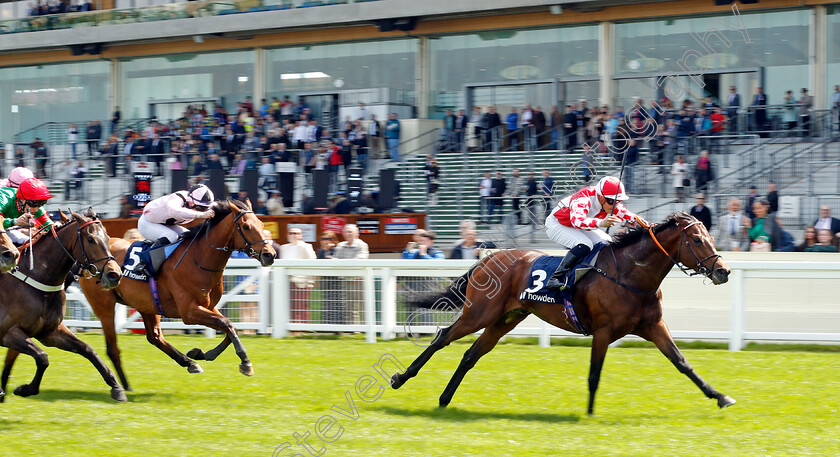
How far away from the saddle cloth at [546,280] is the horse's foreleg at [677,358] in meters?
0.56

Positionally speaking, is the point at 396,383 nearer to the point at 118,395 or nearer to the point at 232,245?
the point at 232,245

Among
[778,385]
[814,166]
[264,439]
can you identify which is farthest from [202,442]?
[814,166]

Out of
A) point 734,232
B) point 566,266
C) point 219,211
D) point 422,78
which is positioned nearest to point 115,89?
point 422,78

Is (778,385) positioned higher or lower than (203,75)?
lower

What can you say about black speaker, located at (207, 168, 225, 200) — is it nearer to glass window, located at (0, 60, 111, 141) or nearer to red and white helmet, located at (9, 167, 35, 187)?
red and white helmet, located at (9, 167, 35, 187)

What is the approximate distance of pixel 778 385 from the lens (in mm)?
7199

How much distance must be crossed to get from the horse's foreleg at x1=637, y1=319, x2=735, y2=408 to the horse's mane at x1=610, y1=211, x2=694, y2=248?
0.58 metres

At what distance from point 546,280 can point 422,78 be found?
Answer: 15.3 m

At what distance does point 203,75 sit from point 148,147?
468 centimetres

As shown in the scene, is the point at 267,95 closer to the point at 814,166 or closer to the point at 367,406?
the point at 814,166

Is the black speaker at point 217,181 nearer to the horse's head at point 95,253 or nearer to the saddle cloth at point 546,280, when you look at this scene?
the horse's head at point 95,253

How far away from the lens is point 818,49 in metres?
17.1

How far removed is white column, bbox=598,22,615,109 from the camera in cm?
1894

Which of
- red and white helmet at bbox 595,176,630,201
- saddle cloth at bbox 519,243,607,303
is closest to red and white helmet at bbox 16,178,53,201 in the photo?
saddle cloth at bbox 519,243,607,303
